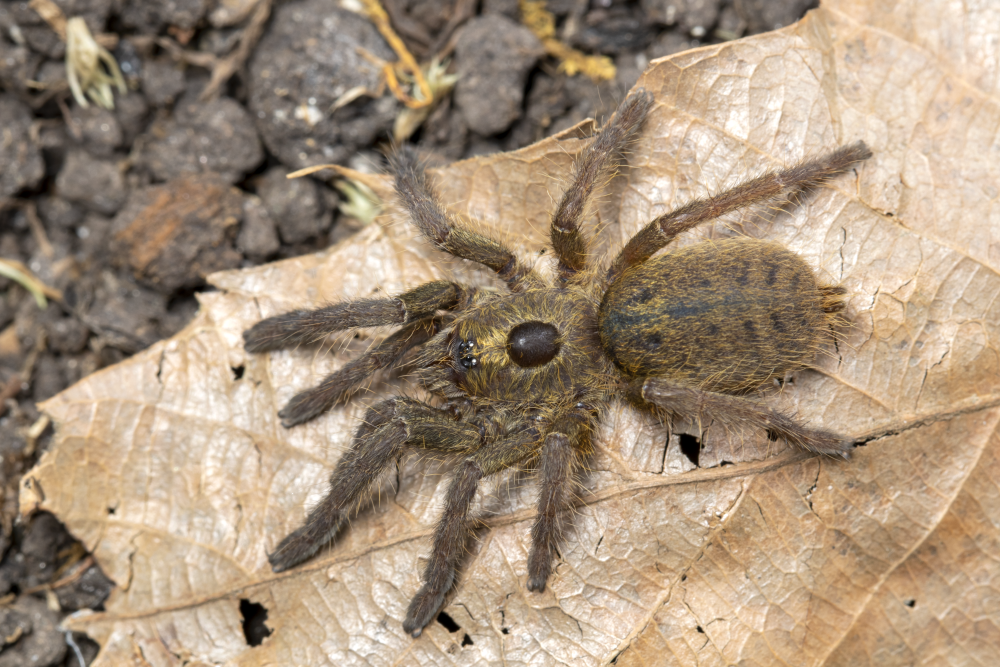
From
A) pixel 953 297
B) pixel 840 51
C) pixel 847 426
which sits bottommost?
pixel 847 426

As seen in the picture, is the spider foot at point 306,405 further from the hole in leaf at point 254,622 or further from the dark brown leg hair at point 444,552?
the hole in leaf at point 254,622

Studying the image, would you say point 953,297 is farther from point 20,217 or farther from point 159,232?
point 20,217

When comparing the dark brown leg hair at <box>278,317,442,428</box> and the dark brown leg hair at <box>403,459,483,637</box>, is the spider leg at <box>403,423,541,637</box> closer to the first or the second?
the dark brown leg hair at <box>403,459,483,637</box>

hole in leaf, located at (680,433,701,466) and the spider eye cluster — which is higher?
the spider eye cluster

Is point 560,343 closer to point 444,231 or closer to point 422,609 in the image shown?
point 444,231

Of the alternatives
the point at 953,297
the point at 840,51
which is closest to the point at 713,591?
the point at 953,297

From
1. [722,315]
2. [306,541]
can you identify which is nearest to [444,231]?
[722,315]

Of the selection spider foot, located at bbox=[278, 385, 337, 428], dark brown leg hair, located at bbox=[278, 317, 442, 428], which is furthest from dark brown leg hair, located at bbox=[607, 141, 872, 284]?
spider foot, located at bbox=[278, 385, 337, 428]

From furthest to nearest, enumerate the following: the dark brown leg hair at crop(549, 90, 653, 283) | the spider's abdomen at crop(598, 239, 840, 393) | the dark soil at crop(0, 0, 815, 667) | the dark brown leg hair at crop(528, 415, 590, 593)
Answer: the dark soil at crop(0, 0, 815, 667) → the dark brown leg hair at crop(549, 90, 653, 283) → the dark brown leg hair at crop(528, 415, 590, 593) → the spider's abdomen at crop(598, 239, 840, 393)
